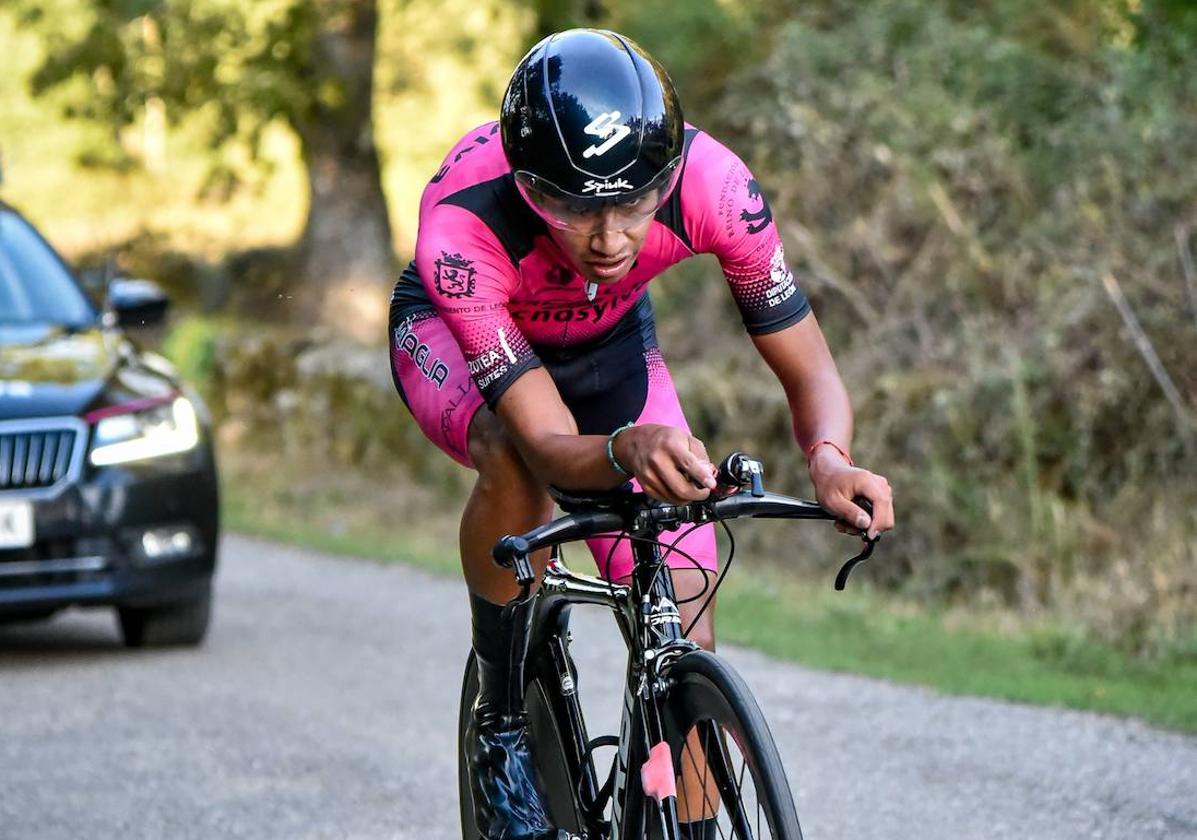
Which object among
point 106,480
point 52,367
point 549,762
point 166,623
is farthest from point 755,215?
point 166,623

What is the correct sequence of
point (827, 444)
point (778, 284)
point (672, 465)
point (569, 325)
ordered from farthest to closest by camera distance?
point (569, 325), point (778, 284), point (827, 444), point (672, 465)

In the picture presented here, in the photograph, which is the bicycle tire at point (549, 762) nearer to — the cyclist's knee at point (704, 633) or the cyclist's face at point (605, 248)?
the cyclist's knee at point (704, 633)

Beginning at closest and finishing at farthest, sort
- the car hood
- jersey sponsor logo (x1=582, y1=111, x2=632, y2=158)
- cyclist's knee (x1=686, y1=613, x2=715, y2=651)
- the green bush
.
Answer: jersey sponsor logo (x1=582, y1=111, x2=632, y2=158) → cyclist's knee (x1=686, y1=613, x2=715, y2=651) → the car hood → the green bush

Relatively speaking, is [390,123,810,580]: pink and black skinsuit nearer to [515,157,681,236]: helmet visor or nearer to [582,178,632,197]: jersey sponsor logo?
[515,157,681,236]: helmet visor

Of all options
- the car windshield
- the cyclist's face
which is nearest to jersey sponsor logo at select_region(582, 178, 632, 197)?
the cyclist's face

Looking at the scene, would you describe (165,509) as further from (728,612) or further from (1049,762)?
(1049,762)

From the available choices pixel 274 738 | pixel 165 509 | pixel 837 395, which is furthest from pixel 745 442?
pixel 837 395

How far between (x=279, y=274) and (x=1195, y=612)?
1809cm

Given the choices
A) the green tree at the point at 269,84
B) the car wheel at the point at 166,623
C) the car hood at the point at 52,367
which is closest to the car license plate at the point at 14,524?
the car hood at the point at 52,367

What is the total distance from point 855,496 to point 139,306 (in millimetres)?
5913

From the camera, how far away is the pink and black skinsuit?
12.3 feet

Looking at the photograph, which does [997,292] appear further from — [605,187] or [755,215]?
[605,187]

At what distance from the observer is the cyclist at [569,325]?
11.2 ft

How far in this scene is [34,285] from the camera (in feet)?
29.8
